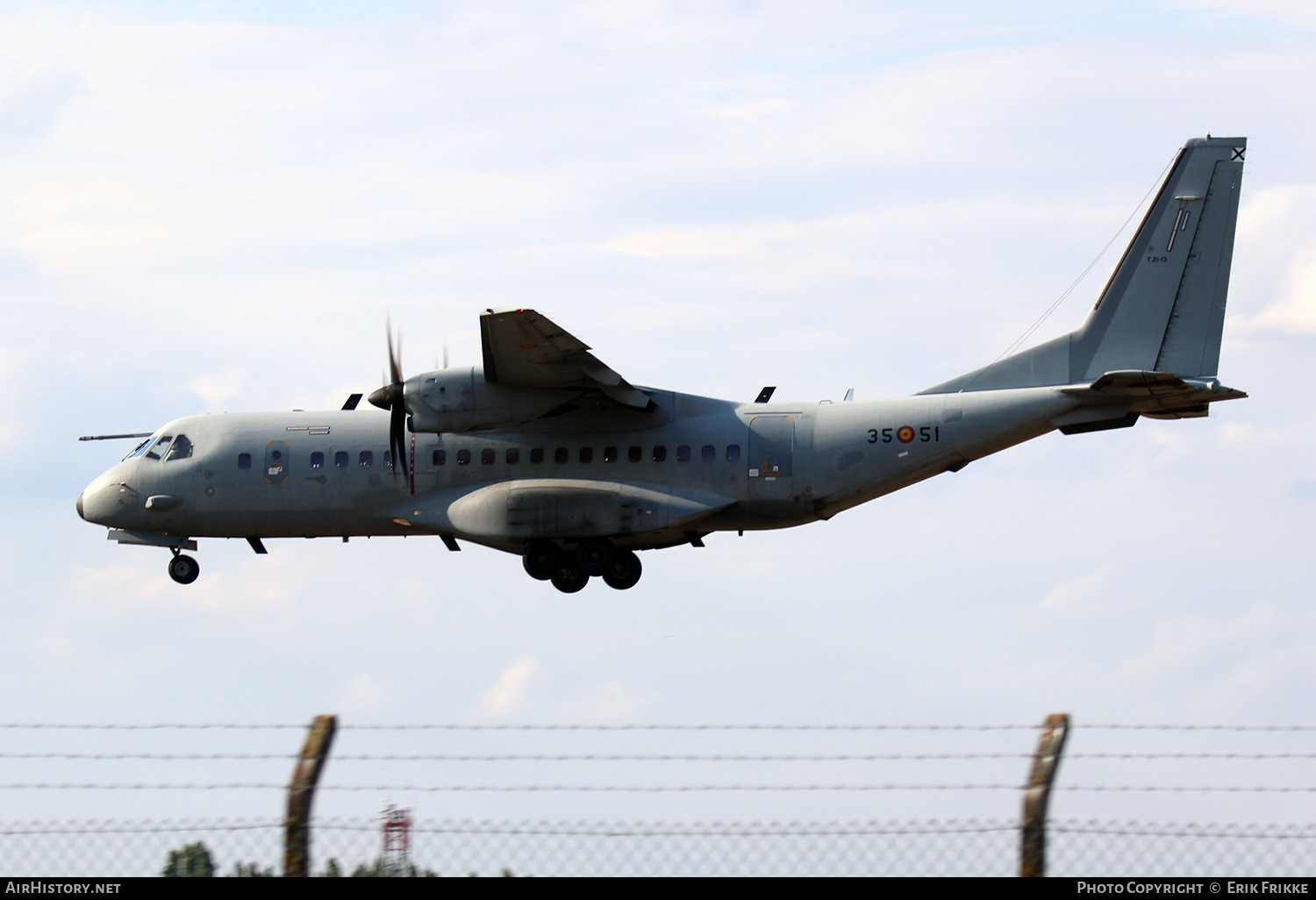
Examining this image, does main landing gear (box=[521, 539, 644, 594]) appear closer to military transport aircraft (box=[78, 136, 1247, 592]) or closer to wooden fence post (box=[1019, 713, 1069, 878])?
military transport aircraft (box=[78, 136, 1247, 592])

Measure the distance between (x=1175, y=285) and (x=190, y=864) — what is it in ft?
70.3

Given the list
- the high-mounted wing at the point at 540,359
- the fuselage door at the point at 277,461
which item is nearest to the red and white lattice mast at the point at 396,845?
the high-mounted wing at the point at 540,359

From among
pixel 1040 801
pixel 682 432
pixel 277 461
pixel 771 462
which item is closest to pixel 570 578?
pixel 682 432

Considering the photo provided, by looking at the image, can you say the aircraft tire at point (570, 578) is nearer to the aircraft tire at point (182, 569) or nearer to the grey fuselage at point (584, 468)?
the grey fuselage at point (584, 468)

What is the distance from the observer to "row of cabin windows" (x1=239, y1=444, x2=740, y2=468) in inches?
1032

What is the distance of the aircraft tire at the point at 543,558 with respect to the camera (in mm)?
26750

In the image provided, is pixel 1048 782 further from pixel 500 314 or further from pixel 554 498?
pixel 554 498

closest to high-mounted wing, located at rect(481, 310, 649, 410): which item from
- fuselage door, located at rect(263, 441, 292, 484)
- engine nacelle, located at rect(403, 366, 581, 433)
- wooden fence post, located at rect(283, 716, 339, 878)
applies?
engine nacelle, located at rect(403, 366, 581, 433)

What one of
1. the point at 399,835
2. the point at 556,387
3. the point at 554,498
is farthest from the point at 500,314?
the point at 399,835

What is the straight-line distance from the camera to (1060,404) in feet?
82.4

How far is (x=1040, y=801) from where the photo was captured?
8.78 metres

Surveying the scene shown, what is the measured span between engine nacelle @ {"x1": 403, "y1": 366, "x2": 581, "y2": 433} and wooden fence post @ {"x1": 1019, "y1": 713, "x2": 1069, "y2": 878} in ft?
57.5

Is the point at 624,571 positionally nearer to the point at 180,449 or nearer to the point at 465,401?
the point at 465,401
